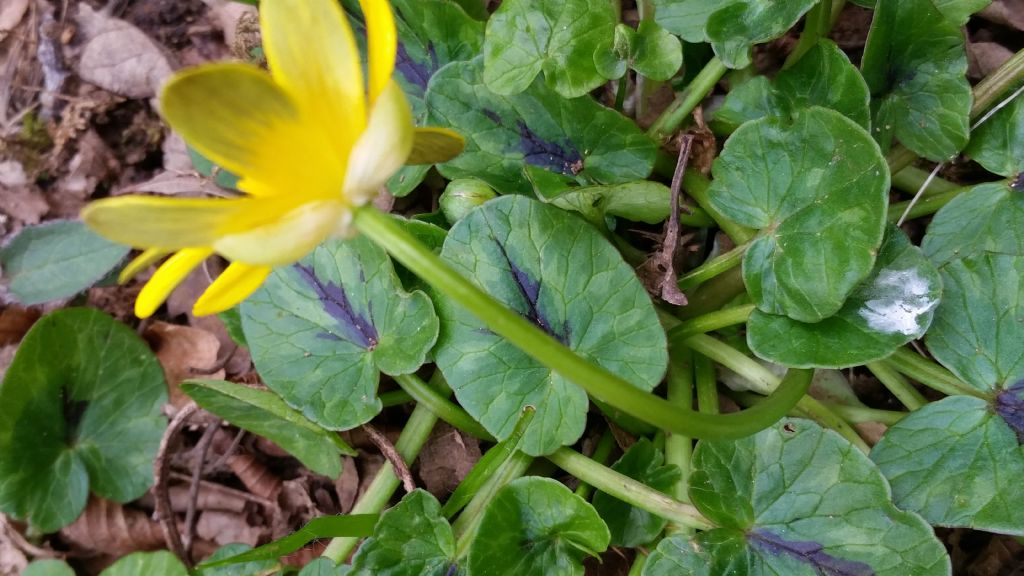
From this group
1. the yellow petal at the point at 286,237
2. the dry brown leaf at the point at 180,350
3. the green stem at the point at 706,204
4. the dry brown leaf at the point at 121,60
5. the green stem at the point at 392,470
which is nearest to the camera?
the yellow petal at the point at 286,237

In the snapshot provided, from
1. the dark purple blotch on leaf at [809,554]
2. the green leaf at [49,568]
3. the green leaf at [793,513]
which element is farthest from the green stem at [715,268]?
the green leaf at [49,568]

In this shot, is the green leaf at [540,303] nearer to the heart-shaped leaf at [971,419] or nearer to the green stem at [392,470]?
the green stem at [392,470]

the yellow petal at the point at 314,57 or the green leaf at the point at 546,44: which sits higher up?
the yellow petal at the point at 314,57

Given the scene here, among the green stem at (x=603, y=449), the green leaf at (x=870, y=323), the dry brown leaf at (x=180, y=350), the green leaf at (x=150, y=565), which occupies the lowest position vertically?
the green leaf at (x=150, y=565)

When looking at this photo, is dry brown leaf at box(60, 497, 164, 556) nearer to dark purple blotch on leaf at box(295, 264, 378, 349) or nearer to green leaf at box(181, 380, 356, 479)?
green leaf at box(181, 380, 356, 479)

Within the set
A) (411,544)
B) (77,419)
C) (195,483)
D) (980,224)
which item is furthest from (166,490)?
(980,224)

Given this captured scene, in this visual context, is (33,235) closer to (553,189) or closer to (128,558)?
(128,558)

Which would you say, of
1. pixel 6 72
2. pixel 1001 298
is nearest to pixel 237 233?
pixel 1001 298
